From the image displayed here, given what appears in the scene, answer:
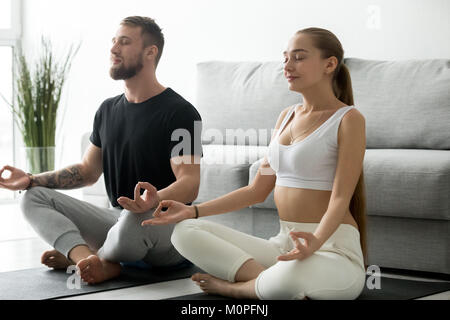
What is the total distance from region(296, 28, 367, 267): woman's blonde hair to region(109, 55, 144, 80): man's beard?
729 millimetres

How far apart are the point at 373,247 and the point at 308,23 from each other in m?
1.73

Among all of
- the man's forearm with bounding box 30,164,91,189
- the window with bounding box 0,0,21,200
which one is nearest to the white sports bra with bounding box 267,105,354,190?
the man's forearm with bounding box 30,164,91,189

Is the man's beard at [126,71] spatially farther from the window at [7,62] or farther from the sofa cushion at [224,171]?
the window at [7,62]

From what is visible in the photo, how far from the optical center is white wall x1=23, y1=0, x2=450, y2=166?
146 inches

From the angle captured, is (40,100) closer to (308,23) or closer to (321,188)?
(308,23)

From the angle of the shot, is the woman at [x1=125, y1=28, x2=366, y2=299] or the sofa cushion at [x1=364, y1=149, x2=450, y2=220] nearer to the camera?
the woman at [x1=125, y1=28, x2=366, y2=299]

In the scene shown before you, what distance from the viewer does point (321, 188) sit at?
2.17m

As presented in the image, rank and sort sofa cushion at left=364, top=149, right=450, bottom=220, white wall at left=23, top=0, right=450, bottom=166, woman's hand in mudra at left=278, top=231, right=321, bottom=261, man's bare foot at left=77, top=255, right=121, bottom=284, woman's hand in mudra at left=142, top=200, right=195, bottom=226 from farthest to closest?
white wall at left=23, top=0, right=450, bottom=166, sofa cushion at left=364, top=149, right=450, bottom=220, man's bare foot at left=77, top=255, right=121, bottom=284, woman's hand in mudra at left=142, top=200, right=195, bottom=226, woman's hand in mudra at left=278, top=231, right=321, bottom=261

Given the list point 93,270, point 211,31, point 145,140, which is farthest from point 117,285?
point 211,31

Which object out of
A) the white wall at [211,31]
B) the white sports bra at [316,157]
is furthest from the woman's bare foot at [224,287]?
the white wall at [211,31]

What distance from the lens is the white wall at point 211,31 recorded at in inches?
146

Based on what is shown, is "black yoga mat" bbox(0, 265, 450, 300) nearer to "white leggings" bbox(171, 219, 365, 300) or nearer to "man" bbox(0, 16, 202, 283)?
"man" bbox(0, 16, 202, 283)

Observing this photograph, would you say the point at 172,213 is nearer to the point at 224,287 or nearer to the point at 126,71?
the point at 224,287
